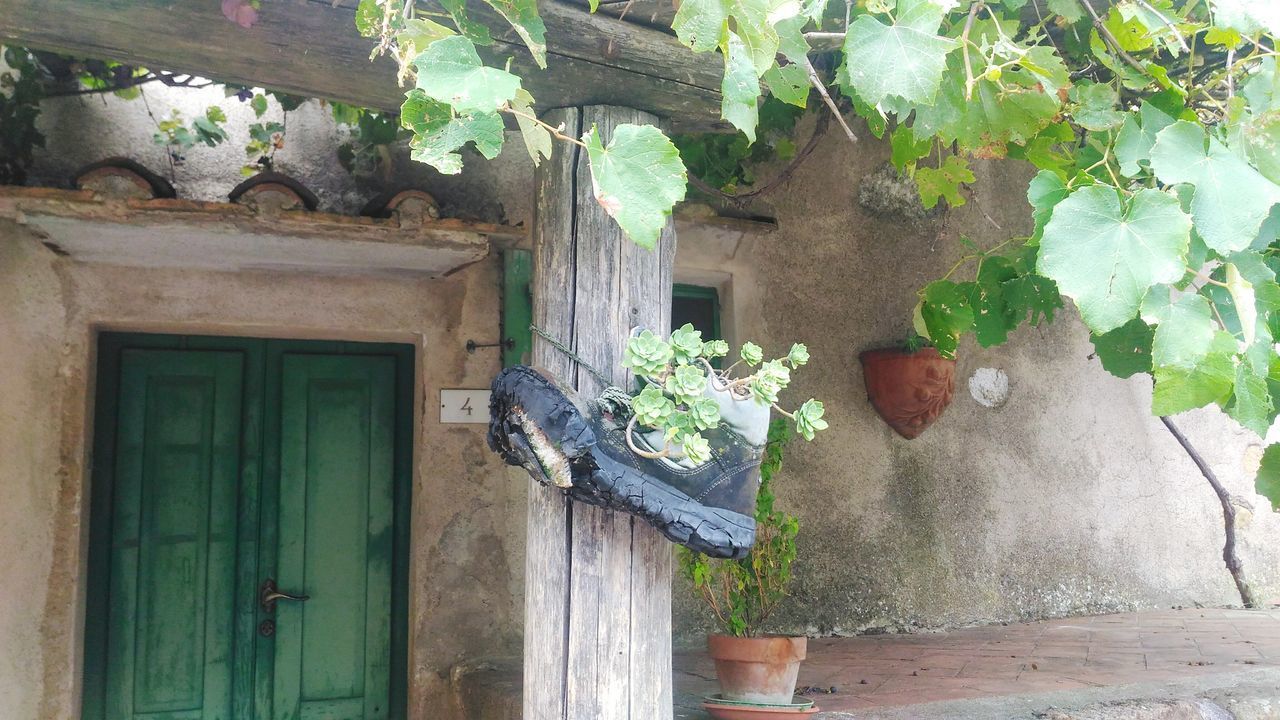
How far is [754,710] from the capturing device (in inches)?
115

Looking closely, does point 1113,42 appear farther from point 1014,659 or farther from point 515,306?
point 1014,659

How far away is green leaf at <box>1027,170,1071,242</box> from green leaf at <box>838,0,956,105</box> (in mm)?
408

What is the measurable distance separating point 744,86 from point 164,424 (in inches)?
121

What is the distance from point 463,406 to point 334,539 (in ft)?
2.48

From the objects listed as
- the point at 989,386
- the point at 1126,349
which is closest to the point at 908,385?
the point at 989,386

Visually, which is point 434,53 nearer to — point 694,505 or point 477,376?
point 694,505

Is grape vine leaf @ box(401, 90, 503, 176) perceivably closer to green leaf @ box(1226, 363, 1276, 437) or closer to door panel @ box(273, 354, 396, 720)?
green leaf @ box(1226, 363, 1276, 437)

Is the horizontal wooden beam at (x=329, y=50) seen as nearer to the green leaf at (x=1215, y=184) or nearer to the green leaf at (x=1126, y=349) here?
the green leaf at (x=1215, y=184)

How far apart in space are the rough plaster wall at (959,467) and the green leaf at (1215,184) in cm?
272

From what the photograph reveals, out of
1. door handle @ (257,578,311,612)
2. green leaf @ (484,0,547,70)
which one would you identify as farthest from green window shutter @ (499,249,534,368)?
green leaf @ (484,0,547,70)

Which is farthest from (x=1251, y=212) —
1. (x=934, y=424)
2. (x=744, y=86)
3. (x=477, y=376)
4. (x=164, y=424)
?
(x=164, y=424)

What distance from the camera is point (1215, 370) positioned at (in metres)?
1.94

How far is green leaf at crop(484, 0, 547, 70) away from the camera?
70.1 inches

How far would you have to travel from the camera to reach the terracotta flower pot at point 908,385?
469 cm
